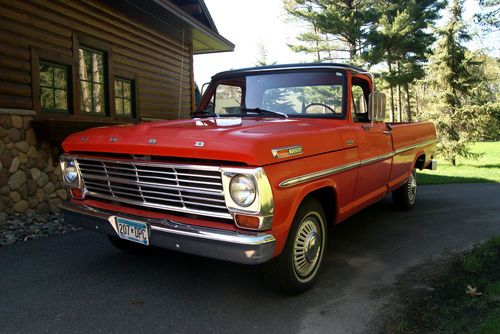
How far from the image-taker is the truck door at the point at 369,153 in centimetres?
405

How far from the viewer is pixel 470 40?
61.7ft

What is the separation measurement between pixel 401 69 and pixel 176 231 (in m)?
23.9

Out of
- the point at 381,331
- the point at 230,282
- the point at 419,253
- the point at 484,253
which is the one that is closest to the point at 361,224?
the point at 419,253

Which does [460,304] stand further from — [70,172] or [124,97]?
[124,97]

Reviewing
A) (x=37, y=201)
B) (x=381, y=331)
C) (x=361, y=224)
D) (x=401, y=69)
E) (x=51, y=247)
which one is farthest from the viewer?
(x=401, y=69)

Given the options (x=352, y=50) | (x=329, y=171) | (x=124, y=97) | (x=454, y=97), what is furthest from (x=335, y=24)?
(x=329, y=171)

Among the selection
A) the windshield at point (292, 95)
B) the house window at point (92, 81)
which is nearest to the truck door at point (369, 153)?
the windshield at point (292, 95)

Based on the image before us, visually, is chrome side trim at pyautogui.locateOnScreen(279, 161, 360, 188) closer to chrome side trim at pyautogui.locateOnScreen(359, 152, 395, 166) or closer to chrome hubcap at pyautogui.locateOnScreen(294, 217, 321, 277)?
chrome side trim at pyautogui.locateOnScreen(359, 152, 395, 166)

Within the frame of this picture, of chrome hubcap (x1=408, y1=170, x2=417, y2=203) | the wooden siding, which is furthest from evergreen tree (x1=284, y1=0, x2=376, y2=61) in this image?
chrome hubcap (x1=408, y1=170, x2=417, y2=203)

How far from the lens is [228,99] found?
4613 millimetres

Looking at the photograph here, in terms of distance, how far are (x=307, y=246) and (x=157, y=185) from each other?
1.27m

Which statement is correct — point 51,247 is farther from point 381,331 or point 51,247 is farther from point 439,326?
point 439,326

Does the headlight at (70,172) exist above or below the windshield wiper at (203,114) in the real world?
below

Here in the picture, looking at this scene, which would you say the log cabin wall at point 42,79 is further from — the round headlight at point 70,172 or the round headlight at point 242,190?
the round headlight at point 242,190
